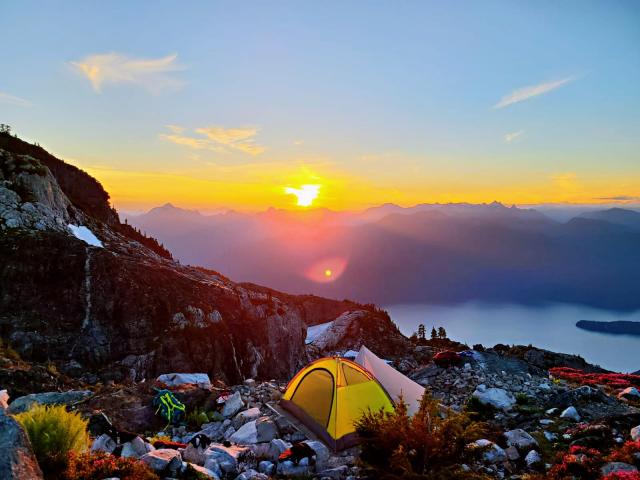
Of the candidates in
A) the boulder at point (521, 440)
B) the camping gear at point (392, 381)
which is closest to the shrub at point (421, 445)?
the boulder at point (521, 440)

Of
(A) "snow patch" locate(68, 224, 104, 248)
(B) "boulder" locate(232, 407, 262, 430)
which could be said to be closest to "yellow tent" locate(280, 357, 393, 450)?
(B) "boulder" locate(232, 407, 262, 430)

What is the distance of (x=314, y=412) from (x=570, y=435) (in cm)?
714

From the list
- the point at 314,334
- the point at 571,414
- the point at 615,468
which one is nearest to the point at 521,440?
the point at 615,468

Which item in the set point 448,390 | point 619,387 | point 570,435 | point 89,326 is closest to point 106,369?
point 89,326

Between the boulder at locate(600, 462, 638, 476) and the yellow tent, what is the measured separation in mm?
4646

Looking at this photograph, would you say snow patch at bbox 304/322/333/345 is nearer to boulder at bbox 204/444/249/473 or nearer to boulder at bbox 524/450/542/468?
boulder at bbox 524/450/542/468

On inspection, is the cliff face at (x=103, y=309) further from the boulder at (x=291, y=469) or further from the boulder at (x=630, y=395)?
the boulder at (x=630, y=395)

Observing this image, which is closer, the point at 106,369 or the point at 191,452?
the point at 191,452

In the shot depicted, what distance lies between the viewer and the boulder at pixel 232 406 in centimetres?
1235

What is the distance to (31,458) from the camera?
15.2 ft

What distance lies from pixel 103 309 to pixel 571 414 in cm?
2424

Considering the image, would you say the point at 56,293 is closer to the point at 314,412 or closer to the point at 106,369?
the point at 106,369

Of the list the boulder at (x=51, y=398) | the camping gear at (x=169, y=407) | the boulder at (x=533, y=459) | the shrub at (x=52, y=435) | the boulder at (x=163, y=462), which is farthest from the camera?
the camping gear at (x=169, y=407)

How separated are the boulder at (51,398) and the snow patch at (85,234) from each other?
2362 cm
